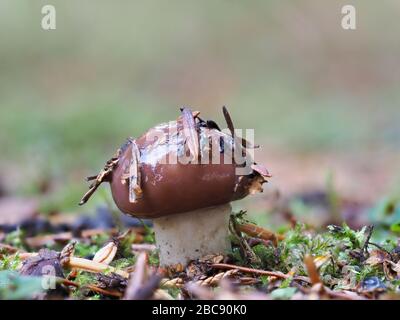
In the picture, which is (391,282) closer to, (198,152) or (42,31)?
(198,152)

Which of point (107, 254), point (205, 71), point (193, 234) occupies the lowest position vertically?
point (107, 254)

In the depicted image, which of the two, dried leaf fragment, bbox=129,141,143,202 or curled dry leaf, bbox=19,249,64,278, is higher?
dried leaf fragment, bbox=129,141,143,202

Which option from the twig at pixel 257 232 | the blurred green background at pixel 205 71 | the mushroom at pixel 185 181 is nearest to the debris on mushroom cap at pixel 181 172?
the mushroom at pixel 185 181

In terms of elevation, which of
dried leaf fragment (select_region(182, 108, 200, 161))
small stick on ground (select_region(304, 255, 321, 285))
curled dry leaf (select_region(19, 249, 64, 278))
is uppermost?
dried leaf fragment (select_region(182, 108, 200, 161))

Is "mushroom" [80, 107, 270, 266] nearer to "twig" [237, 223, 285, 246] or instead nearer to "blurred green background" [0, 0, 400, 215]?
"twig" [237, 223, 285, 246]

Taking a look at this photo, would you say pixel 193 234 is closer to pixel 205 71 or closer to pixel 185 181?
pixel 185 181

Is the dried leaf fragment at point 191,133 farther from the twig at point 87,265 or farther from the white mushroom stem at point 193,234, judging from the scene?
the twig at point 87,265

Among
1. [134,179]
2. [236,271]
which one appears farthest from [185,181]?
[236,271]

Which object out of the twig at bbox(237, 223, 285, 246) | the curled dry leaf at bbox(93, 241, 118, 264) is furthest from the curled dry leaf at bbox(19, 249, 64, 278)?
the twig at bbox(237, 223, 285, 246)
